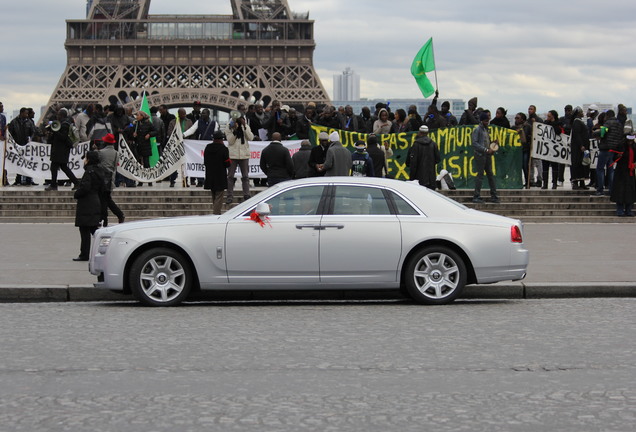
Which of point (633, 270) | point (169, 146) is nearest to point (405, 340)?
point (633, 270)

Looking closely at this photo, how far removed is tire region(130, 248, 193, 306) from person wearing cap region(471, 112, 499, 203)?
11.1 metres

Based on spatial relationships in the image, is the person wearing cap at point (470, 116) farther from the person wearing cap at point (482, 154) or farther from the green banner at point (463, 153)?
the person wearing cap at point (482, 154)

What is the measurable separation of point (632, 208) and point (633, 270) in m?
8.84

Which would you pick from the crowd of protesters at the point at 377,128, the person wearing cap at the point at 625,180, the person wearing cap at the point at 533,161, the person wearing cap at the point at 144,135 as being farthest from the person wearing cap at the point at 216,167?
the person wearing cap at the point at 533,161

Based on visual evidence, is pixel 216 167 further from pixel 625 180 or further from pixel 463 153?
pixel 625 180

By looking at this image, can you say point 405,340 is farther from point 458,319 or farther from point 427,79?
point 427,79

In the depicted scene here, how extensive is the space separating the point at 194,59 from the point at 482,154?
62817 mm

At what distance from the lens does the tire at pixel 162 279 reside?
1052cm

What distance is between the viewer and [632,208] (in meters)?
21.3

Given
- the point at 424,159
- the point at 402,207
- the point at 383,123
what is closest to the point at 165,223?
the point at 402,207

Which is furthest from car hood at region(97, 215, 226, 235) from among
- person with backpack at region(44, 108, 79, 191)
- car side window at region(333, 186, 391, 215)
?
person with backpack at region(44, 108, 79, 191)

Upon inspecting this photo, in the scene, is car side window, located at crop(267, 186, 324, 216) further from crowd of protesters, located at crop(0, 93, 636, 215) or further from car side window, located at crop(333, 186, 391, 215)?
crowd of protesters, located at crop(0, 93, 636, 215)

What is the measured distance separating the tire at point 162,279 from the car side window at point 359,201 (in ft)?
5.06

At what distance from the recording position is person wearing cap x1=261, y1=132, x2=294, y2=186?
18.9m
